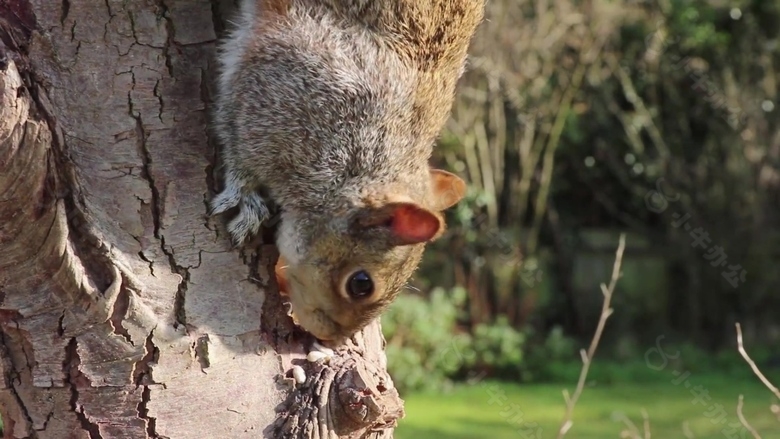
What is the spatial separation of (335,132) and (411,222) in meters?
0.28

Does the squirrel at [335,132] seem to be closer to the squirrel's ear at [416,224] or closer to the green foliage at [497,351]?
the squirrel's ear at [416,224]

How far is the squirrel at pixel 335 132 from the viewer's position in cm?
221

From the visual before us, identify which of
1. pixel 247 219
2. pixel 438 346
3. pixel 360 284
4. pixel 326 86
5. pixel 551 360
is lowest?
pixel 551 360

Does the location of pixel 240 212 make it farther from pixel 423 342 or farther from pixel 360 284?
pixel 423 342

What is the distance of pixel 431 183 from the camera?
262 cm

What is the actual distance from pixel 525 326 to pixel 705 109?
2.34 metres

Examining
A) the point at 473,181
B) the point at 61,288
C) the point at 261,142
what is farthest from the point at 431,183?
the point at 473,181

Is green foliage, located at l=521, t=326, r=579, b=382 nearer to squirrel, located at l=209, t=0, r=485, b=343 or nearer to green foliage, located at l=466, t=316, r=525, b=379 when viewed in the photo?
green foliage, located at l=466, t=316, r=525, b=379

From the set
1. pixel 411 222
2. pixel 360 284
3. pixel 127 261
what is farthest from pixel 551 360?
pixel 127 261

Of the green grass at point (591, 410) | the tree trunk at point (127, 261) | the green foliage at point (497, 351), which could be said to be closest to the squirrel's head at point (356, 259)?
the tree trunk at point (127, 261)

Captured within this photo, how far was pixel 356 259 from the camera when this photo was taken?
2.43m

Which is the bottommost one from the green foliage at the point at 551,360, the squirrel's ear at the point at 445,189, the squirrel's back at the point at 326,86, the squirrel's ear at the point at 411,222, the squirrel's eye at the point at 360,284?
the green foliage at the point at 551,360

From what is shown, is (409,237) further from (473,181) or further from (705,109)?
(705,109)

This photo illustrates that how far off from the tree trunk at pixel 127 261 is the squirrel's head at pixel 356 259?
0.25 metres
